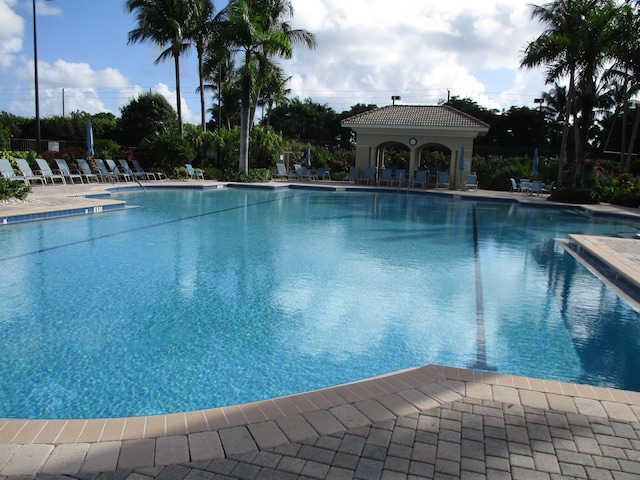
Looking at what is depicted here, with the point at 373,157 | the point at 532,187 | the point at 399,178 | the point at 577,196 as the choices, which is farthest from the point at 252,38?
the point at 577,196

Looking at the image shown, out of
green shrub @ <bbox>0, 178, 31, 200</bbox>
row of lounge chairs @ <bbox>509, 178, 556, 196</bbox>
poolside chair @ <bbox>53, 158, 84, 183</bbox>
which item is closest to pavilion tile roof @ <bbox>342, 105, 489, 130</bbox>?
row of lounge chairs @ <bbox>509, 178, 556, 196</bbox>

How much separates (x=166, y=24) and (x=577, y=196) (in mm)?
19298

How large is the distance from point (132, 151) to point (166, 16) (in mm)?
6755

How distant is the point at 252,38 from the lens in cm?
2008

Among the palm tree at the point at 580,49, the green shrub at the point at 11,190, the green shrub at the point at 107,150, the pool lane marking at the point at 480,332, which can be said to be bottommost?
the pool lane marking at the point at 480,332

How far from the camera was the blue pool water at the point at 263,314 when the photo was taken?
395cm

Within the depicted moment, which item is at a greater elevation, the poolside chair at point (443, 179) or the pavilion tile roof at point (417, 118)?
the pavilion tile roof at point (417, 118)

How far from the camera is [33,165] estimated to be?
17984mm

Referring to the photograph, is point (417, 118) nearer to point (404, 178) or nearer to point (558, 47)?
point (404, 178)

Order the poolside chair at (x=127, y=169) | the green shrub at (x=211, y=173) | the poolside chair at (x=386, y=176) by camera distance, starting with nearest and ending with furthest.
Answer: the poolside chair at (x=127, y=169) < the green shrub at (x=211, y=173) < the poolside chair at (x=386, y=176)

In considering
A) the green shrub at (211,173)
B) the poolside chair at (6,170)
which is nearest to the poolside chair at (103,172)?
the poolside chair at (6,170)

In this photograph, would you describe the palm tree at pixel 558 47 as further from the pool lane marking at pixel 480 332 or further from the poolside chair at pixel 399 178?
the pool lane marking at pixel 480 332

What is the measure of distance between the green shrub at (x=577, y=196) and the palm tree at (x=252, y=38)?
12.1 metres

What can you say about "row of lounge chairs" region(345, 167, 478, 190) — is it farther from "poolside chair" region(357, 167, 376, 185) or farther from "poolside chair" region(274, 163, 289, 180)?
"poolside chair" region(274, 163, 289, 180)
